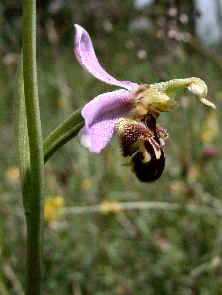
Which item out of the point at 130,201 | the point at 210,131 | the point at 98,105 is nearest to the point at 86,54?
the point at 98,105

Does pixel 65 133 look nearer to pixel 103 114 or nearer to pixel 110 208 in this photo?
pixel 103 114

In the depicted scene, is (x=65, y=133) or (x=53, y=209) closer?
(x=65, y=133)

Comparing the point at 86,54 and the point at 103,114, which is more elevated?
the point at 86,54

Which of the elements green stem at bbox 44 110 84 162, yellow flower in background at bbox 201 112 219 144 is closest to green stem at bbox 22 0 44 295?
green stem at bbox 44 110 84 162

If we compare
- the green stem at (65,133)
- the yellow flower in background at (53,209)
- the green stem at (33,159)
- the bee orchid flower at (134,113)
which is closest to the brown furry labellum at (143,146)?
the bee orchid flower at (134,113)

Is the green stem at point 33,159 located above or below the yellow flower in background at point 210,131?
below

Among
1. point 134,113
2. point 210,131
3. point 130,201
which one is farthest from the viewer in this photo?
point 210,131

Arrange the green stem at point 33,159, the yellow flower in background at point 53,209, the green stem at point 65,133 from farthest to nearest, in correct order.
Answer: the yellow flower in background at point 53,209 → the green stem at point 65,133 → the green stem at point 33,159

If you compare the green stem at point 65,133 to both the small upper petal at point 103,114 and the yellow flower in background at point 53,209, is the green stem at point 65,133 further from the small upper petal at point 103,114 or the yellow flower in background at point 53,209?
the yellow flower in background at point 53,209
